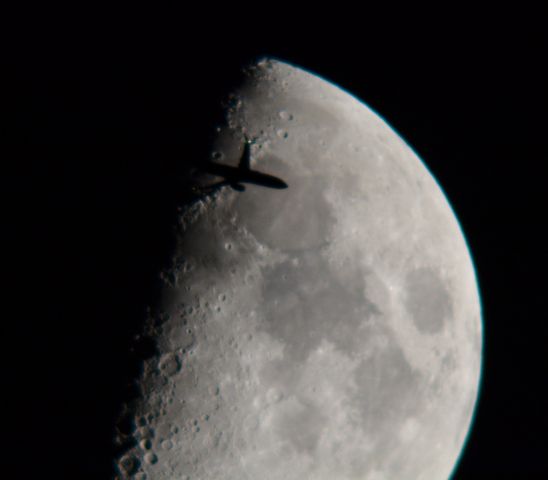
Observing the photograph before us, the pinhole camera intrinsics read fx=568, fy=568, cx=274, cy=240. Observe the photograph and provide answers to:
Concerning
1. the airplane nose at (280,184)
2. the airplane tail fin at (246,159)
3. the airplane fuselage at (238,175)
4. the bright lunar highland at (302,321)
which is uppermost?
the airplane tail fin at (246,159)

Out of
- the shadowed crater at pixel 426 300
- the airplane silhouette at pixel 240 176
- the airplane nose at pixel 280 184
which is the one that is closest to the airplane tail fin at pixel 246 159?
the airplane silhouette at pixel 240 176

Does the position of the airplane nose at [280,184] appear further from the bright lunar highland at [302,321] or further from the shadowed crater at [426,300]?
the shadowed crater at [426,300]

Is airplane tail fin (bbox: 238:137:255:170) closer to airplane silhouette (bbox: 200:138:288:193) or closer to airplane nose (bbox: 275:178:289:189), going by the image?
airplane silhouette (bbox: 200:138:288:193)

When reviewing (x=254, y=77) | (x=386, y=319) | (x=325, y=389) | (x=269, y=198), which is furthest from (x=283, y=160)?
(x=325, y=389)

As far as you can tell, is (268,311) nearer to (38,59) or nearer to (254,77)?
(254,77)

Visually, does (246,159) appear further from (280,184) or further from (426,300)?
(426,300)
